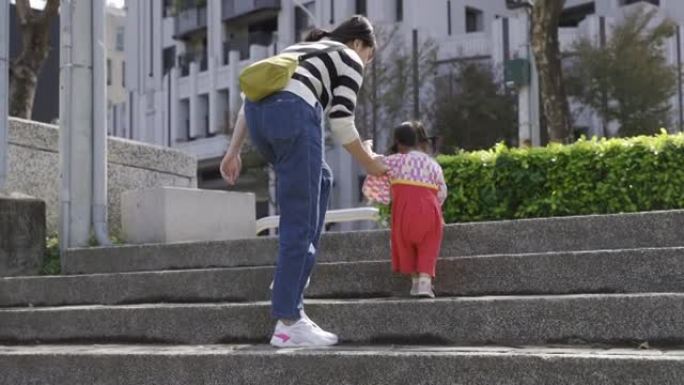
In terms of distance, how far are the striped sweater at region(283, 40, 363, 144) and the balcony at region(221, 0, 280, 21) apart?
40.6m

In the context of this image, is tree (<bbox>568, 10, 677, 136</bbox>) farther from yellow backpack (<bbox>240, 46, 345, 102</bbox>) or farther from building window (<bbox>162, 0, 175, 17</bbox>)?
yellow backpack (<bbox>240, 46, 345, 102</bbox>)

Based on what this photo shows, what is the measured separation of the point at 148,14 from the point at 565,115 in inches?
1604

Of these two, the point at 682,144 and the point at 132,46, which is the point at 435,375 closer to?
the point at 682,144

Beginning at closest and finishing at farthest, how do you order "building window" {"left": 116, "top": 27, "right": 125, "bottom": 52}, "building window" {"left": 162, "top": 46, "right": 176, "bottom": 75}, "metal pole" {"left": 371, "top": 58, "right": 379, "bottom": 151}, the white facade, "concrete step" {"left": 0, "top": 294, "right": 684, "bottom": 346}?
"concrete step" {"left": 0, "top": 294, "right": 684, "bottom": 346} < "metal pole" {"left": 371, "top": 58, "right": 379, "bottom": 151} < the white facade < "building window" {"left": 162, "top": 46, "right": 176, "bottom": 75} < "building window" {"left": 116, "top": 27, "right": 125, "bottom": 52}

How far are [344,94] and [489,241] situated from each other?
5.67 ft

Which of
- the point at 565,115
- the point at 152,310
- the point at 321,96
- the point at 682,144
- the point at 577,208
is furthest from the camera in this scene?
the point at 565,115

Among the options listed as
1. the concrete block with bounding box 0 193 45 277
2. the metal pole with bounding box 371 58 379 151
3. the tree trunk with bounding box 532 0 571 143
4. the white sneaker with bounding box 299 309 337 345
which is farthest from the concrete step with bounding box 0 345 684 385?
the metal pole with bounding box 371 58 379 151

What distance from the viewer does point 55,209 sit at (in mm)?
9375

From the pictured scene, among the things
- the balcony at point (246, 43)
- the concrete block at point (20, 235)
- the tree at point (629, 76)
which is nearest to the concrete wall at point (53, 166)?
the concrete block at point (20, 235)

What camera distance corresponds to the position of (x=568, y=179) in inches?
299

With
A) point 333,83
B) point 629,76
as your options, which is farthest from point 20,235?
point 629,76

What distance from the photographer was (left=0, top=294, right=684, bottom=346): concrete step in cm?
434

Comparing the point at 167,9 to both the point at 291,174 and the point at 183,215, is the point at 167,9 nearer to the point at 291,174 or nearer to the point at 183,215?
the point at 183,215

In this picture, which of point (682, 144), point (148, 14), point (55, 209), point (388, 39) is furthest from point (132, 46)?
point (682, 144)
